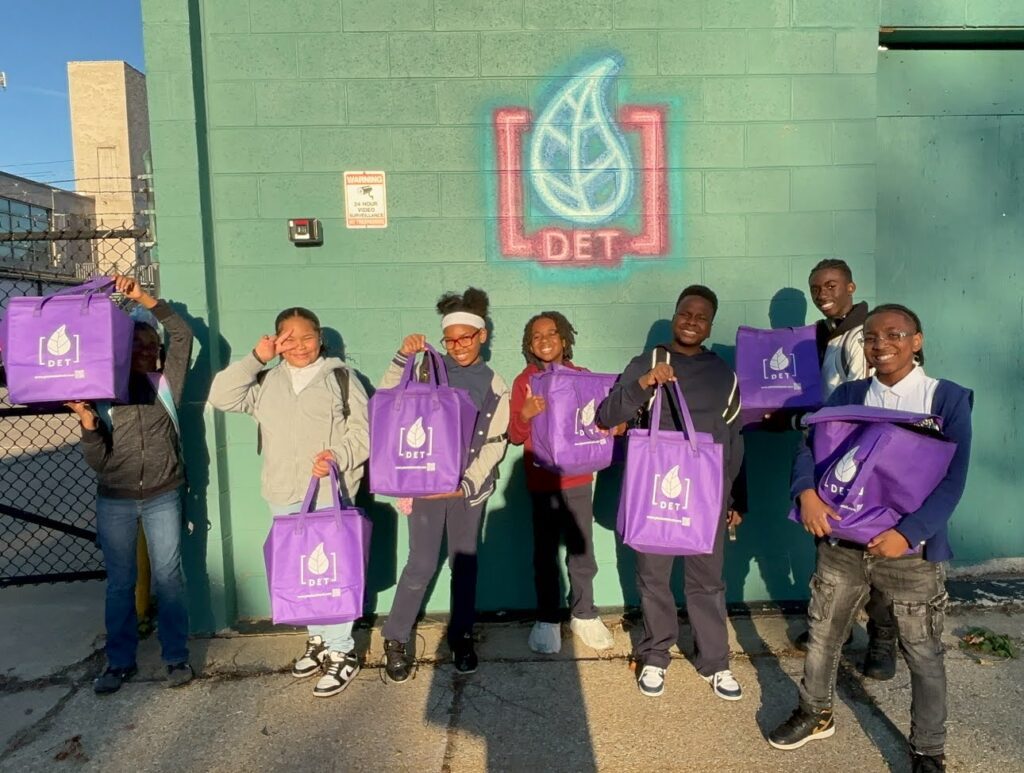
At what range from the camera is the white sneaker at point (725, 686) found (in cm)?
337

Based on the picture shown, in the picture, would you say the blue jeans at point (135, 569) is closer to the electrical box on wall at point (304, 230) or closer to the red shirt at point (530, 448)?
the electrical box on wall at point (304, 230)

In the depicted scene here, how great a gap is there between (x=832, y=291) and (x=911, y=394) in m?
1.00

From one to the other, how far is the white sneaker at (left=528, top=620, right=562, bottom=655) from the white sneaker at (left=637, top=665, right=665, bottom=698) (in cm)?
52

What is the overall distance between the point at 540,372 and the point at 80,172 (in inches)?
1952

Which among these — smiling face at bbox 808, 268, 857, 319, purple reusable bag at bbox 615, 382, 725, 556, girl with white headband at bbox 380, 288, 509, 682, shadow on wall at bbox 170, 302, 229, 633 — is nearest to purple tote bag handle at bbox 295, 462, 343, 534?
girl with white headband at bbox 380, 288, 509, 682

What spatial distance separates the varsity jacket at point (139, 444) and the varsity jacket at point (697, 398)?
2073mm

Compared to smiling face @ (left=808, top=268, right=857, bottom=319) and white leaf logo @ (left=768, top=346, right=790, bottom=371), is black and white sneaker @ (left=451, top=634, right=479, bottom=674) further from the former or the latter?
smiling face @ (left=808, top=268, right=857, bottom=319)

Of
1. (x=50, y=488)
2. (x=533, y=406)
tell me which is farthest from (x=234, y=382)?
(x=50, y=488)

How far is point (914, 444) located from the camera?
99.6 inches

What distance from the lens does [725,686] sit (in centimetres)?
340

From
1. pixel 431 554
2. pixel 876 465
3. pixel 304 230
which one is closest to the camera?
pixel 876 465

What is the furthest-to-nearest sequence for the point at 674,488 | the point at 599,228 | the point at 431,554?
the point at 599,228 < the point at 431,554 < the point at 674,488

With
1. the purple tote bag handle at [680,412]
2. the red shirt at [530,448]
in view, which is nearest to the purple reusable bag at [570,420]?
the red shirt at [530,448]

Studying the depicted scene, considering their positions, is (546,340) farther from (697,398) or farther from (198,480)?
(198,480)
